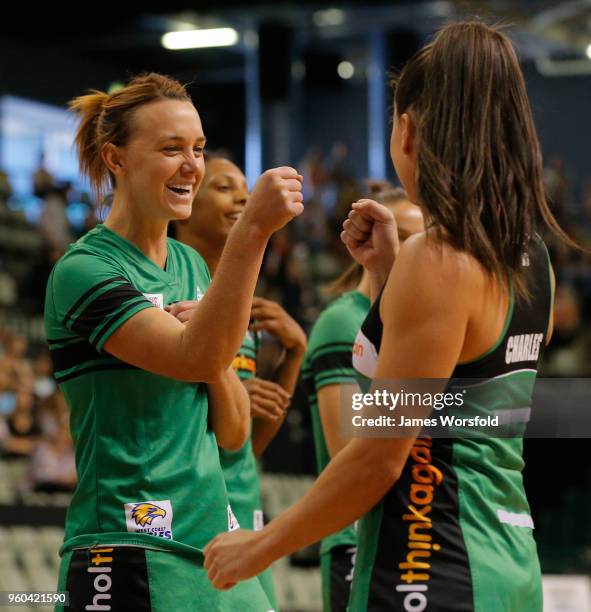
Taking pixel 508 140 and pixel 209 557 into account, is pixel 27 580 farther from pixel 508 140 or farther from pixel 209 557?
pixel 508 140

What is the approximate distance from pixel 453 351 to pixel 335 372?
122 centimetres

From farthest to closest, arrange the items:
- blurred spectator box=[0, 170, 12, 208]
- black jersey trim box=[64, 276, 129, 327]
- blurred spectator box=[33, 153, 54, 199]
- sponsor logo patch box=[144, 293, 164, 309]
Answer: blurred spectator box=[0, 170, 12, 208]
blurred spectator box=[33, 153, 54, 199]
sponsor logo patch box=[144, 293, 164, 309]
black jersey trim box=[64, 276, 129, 327]

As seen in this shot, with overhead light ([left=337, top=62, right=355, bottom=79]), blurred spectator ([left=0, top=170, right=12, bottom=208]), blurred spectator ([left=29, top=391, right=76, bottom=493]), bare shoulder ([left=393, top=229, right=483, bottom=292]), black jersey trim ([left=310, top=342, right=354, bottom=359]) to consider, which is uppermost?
overhead light ([left=337, top=62, right=355, bottom=79])

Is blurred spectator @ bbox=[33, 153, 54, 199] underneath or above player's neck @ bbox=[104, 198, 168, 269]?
above

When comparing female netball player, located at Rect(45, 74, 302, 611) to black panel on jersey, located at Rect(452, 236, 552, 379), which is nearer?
black panel on jersey, located at Rect(452, 236, 552, 379)

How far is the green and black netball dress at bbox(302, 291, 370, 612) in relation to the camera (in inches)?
110

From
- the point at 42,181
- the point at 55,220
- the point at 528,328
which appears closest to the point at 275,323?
the point at 528,328

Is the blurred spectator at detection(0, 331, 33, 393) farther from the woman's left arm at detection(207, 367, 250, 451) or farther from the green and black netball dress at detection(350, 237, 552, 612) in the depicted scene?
the green and black netball dress at detection(350, 237, 552, 612)

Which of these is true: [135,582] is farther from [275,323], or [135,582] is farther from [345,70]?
[345,70]

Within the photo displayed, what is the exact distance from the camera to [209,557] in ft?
5.37

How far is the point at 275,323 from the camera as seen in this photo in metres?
3.02

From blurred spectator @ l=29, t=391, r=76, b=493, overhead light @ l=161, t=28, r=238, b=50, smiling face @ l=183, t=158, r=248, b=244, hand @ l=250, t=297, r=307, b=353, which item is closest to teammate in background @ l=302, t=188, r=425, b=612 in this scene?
hand @ l=250, t=297, r=307, b=353

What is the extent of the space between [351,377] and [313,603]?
10.9 feet

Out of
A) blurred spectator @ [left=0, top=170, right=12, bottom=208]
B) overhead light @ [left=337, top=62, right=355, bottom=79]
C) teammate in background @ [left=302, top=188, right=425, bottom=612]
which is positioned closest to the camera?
teammate in background @ [left=302, top=188, right=425, bottom=612]
